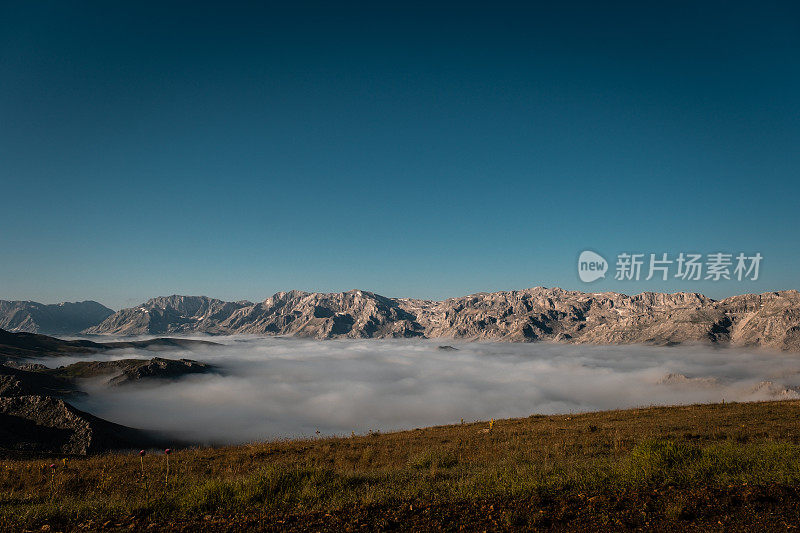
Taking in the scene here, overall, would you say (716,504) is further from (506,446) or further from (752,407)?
(752,407)

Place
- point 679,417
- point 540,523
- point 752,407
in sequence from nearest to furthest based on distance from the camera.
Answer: point 540,523 → point 679,417 → point 752,407

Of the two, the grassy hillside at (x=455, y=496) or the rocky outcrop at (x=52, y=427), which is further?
the rocky outcrop at (x=52, y=427)

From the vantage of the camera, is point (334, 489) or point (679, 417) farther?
point (679, 417)

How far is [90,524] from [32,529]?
117 centimetres

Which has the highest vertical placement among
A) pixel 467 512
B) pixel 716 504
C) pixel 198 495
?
pixel 716 504

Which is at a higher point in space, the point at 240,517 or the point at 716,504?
the point at 716,504

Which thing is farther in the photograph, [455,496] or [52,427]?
[52,427]

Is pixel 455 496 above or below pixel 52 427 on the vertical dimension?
above

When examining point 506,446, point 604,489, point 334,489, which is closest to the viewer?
point 604,489

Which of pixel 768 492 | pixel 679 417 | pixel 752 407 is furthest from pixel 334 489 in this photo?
pixel 752 407

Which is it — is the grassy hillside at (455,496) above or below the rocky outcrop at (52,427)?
above

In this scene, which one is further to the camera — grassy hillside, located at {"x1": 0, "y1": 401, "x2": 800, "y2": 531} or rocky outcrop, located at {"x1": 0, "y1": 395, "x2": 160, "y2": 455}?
rocky outcrop, located at {"x1": 0, "y1": 395, "x2": 160, "y2": 455}

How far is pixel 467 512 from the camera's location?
28.1ft

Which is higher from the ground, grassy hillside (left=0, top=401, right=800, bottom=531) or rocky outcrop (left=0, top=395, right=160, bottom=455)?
grassy hillside (left=0, top=401, right=800, bottom=531)
